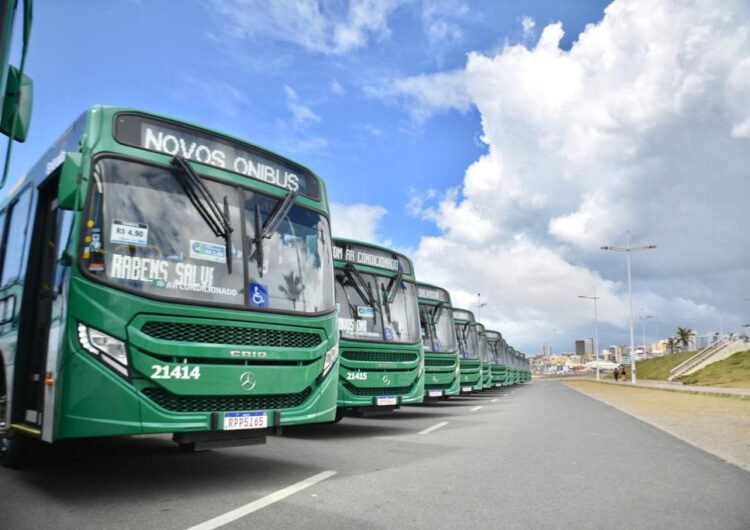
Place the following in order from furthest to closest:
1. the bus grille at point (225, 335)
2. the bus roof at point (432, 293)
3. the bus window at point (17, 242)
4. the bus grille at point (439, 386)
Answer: the bus roof at point (432, 293) < the bus grille at point (439, 386) < the bus window at point (17, 242) < the bus grille at point (225, 335)

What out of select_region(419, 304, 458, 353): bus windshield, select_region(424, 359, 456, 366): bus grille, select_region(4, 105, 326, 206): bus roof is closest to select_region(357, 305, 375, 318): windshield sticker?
select_region(4, 105, 326, 206): bus roof

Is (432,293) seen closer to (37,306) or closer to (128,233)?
(37,306)

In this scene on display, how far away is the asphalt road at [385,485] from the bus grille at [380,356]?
1244mm

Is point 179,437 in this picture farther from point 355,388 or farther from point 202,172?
point 355,388

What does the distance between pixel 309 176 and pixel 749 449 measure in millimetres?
7312

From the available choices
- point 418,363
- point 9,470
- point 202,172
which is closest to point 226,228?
point 202,172

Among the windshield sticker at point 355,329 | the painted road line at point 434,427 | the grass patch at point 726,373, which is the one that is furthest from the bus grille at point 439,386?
the grass patch at point 726,373

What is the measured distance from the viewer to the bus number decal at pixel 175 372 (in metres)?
5.05

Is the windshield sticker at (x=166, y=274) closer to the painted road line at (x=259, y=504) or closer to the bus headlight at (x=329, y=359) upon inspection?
the bus headlight at (x=329, y=359)

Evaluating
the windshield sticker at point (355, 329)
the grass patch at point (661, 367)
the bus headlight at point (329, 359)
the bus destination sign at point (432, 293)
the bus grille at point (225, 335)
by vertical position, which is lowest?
the grass patch at point (661, 367)

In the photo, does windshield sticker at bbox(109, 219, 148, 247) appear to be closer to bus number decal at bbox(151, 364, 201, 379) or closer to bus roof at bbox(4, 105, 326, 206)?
bus roof at bbox(4, 105, 326, 206)

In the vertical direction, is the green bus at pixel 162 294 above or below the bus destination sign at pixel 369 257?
below

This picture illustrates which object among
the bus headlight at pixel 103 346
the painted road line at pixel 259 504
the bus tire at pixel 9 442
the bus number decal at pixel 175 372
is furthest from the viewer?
the bus tire at pixel 9 442

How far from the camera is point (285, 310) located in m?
6.07
